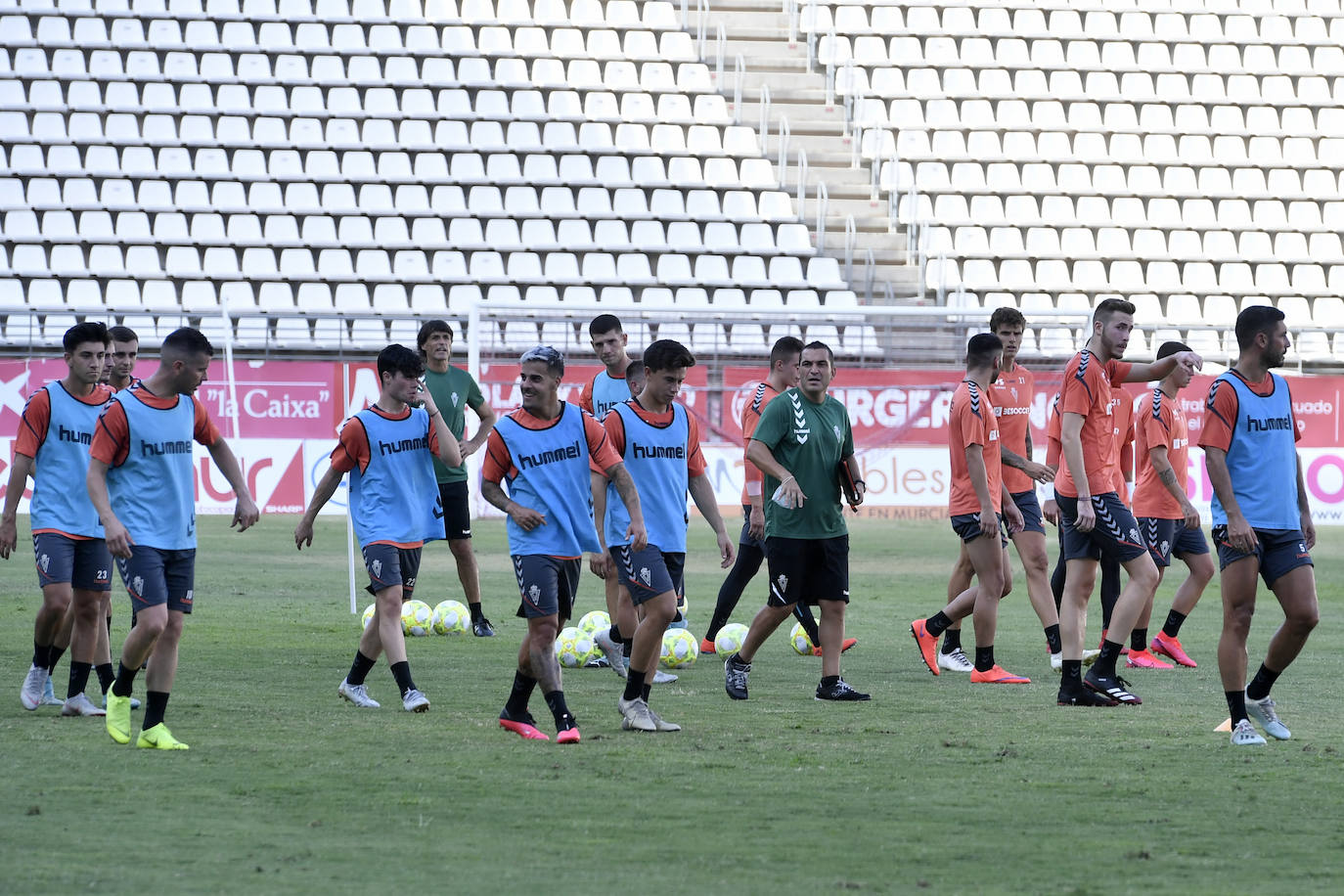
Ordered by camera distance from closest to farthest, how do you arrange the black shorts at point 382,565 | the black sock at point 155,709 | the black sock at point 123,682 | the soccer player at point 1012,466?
the black sock at point 155,709, the black sock at point 123,682, the black shorts at point 382,565, the soccer player at point 1012,466

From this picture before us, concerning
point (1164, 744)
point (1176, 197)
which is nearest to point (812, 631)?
point (1164, 744)

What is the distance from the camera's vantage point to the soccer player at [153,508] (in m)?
Answer: 7.27

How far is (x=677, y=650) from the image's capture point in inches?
417

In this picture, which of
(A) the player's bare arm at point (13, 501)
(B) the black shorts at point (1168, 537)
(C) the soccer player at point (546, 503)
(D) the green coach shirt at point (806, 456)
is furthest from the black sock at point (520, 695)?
(B) the black shorts at point (1168, 537)

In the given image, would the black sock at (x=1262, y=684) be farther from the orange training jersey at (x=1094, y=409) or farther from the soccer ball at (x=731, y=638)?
the soccer ball at (x=731, y=638)

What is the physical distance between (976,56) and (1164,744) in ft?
84.4

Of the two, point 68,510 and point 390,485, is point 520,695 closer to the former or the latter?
point 390,485

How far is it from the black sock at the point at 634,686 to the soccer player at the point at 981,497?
2.37 meters

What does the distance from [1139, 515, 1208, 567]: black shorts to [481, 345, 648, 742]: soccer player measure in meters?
4.57

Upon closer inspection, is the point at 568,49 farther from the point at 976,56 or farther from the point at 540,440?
the point at 540,440

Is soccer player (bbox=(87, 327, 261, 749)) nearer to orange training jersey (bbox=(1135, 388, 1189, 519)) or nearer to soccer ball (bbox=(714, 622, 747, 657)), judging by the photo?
soccer ball (bbox=(714, 622, 747, 657))

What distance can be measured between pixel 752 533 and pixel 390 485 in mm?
2261

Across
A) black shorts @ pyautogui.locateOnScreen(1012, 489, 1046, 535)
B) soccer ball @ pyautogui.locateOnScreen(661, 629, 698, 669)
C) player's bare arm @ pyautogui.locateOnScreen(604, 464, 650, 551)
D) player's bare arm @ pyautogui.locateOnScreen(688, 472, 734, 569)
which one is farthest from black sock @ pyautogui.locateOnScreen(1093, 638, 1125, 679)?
player's bare arm @ pyautogui.locateOnScreen(604, 464, 650, 551)

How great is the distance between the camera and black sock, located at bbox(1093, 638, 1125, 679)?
Result: 9.11 m
